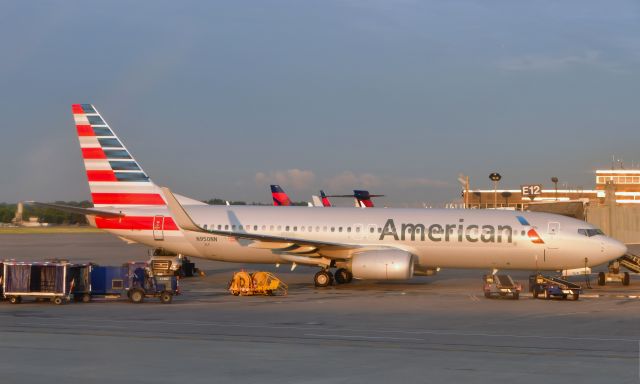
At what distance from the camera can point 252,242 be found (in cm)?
4216

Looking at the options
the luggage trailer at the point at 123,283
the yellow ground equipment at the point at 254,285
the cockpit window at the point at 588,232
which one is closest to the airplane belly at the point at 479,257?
the cockpit window at the point at 588,232

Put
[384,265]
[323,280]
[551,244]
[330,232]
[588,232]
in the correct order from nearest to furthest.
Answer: [384,265] → [551,244] → [588,232] → [323,280] → [330,232]

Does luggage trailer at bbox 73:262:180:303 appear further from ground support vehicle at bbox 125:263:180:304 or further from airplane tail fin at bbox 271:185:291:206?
airplane tail fin at bbox 271:185:291:206

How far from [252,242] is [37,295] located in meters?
12.2

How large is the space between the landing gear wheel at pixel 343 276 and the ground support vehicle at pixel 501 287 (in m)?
7.73

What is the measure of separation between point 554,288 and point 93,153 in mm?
23342

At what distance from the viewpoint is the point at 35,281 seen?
3238 cm

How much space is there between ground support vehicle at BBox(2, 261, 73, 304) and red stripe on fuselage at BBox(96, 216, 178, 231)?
1110cm

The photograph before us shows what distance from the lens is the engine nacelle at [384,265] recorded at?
37.8m

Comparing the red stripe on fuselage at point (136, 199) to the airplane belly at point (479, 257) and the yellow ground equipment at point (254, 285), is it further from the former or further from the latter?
the airplane belly at point (479, 257)

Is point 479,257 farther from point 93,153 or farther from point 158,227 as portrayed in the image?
point 93,153

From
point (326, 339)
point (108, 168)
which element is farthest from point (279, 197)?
point (326, 339)

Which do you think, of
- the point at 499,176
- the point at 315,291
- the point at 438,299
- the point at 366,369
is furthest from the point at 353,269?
the point at 499,176

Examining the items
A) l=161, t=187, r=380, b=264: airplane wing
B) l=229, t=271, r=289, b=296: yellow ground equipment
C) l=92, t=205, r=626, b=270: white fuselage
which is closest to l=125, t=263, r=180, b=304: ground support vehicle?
l=229, t=271, r=289, b=296: yellow ground equipment
